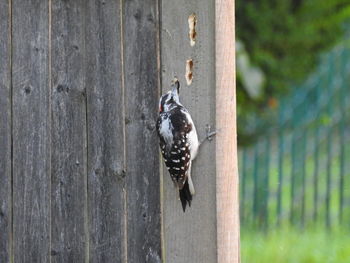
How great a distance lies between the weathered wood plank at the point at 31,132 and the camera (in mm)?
4375

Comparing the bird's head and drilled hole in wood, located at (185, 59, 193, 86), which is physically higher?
drilled hole in wood, located at (185, 59, 193, 86)

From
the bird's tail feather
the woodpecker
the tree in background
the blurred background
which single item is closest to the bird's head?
the woodpecker

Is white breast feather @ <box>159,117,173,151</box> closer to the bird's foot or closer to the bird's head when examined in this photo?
the bird's head

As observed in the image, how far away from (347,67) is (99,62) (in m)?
4.75

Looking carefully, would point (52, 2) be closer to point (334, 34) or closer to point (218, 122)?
point (218, 122)

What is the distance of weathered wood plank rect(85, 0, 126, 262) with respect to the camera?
4316 mm

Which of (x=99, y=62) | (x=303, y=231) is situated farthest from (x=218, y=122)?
(x=303, y=231)

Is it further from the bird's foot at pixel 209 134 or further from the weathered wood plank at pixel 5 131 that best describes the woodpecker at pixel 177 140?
the weathered wood plank at pixel 5 131

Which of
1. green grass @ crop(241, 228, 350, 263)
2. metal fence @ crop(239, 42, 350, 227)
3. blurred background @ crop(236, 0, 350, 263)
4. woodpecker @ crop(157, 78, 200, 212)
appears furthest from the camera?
metal fence @ crop(239, 42, 350, 227)

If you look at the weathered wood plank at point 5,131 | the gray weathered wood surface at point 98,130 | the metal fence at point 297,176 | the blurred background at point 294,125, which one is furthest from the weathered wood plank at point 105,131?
the metal fence at point 297,176

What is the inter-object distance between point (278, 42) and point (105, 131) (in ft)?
15.6

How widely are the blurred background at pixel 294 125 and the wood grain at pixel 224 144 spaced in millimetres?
2179

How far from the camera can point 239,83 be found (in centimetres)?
845

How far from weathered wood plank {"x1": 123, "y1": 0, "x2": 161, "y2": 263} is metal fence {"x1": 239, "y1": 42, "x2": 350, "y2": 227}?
3.21 meters
